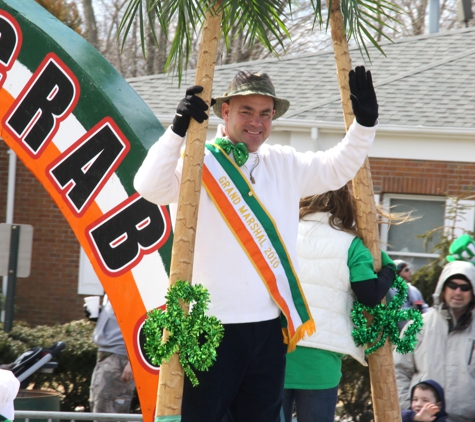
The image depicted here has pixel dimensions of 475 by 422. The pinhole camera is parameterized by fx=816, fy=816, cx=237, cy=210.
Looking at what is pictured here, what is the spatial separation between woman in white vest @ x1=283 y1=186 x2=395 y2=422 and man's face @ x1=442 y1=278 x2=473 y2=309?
1.06 m

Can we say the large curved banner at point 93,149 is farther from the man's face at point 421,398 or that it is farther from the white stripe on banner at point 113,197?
the man's face at point 421,398

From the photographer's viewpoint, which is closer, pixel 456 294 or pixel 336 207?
pixel 336 207

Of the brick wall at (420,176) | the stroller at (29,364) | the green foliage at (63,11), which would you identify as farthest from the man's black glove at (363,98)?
the green foliage at (63,11)

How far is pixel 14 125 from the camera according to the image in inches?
173

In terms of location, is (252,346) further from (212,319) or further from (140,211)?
(140,211)

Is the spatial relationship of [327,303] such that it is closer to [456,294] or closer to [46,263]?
[456,294]

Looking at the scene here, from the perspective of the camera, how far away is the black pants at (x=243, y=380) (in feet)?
9.52

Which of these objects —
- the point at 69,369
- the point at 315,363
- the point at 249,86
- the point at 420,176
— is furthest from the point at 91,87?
the point at 420,176

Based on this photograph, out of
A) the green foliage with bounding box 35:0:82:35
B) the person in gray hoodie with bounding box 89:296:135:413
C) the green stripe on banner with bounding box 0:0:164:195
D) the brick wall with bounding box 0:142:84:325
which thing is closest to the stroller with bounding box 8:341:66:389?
the person in gray hoodie with bounding box 89:296:135:413

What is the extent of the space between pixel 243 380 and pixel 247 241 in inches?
20.2

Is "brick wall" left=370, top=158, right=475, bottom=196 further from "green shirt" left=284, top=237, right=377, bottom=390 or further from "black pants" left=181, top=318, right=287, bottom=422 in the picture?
"black pants" left=181, top=318, right=287, bottom=422

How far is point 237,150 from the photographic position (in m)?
3.06

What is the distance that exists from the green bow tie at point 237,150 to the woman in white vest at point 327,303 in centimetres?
74

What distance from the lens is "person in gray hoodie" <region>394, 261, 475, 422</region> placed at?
441cm
